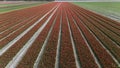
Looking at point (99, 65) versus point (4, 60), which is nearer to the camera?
point (99, 65)

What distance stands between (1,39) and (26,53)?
307 centimetres

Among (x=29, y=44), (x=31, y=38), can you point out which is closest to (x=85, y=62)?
(x=29, y=44)

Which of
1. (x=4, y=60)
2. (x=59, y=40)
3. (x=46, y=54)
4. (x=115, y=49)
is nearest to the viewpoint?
(x=4, y=60)

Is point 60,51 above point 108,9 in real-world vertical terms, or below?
above

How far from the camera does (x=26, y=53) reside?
8242 mm

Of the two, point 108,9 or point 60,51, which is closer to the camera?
point 60,51

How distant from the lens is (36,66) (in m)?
6.69

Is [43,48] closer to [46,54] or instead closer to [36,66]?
[46,54]

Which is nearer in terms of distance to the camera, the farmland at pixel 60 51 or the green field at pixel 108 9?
the farmland at pixel 60 51

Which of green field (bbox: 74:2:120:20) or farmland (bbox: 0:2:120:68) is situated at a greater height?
farmland (bbox: 0:2:120:68)

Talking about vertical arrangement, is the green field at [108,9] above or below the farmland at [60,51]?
below

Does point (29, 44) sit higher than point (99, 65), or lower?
lower

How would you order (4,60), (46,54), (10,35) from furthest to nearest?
(10,35) → (46,54) → (4,60)

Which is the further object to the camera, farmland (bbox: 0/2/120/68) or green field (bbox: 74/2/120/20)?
green field (bbox: 74/2/120/20)
